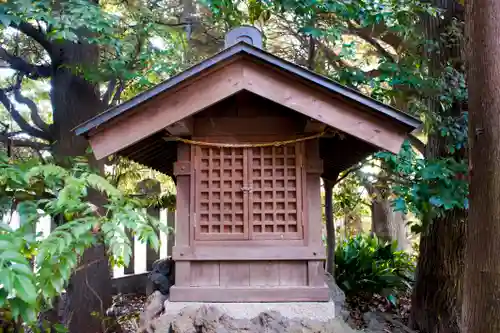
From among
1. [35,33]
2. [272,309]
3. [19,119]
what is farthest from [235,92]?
[19,119]

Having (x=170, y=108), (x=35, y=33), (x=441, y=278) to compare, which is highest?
(x=35, y=33)

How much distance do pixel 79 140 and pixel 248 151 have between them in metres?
3.88

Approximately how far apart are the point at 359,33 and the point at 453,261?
457 cm

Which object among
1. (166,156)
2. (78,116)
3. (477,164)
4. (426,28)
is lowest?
(477,164)

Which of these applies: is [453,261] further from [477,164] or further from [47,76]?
[47,76]

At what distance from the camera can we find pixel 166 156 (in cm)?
455

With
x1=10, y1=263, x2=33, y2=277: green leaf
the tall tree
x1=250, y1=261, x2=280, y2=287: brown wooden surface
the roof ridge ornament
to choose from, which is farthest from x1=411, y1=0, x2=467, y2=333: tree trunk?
x1=10, y1=263, x2=33, y2=277: green leaf

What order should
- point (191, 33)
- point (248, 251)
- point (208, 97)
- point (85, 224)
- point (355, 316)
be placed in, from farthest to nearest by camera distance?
point (191, 33) → point (355, 316) → point (248, 251) → point (208, 97) → point (85, 224)

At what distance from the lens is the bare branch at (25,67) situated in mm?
6072

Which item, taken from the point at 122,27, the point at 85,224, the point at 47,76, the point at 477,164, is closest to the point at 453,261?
the point at 477,164

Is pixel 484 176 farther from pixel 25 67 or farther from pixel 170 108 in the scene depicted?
pixel 25 67

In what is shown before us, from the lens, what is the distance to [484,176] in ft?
9.88

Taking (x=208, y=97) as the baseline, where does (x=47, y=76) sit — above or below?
above

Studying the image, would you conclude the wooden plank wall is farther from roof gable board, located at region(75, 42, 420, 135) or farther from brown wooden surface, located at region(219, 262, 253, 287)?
roof gable board, located at region(75, 42, 420, 135)
